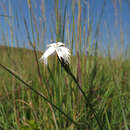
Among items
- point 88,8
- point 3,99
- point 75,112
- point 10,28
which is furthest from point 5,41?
point 75,112

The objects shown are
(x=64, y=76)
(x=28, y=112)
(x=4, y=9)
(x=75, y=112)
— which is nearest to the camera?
(x=75, y=112)

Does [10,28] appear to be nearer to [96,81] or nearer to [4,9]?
[4,9]

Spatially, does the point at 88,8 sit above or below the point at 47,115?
above

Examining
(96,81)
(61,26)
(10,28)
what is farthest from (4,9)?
(96,81)

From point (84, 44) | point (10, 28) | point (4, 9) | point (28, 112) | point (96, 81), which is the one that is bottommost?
point (28, 112)

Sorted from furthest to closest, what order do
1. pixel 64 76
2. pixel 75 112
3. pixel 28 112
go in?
pixel 28 112 < pixel 64 76 < pixel 75 112

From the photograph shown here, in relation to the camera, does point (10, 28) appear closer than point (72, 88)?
No

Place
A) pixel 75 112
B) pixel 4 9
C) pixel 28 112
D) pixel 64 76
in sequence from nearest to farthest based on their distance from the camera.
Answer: pixel 75 112 → pixel 64 76 → pixel 28 112 → pixel 4 9

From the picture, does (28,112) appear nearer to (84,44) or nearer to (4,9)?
(84,44)

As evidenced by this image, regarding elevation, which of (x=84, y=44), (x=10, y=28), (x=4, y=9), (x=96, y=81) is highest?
(x=4, y=9)
